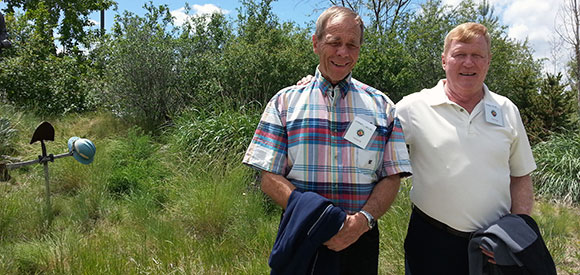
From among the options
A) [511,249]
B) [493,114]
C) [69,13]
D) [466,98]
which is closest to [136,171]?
[466,98]

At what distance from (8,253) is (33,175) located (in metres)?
3.23

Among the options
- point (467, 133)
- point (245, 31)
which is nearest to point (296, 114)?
point (467, 133)

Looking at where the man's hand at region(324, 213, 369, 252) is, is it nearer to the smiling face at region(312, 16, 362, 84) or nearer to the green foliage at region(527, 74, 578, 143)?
the smiling face at region(312, 16, 362, 84)

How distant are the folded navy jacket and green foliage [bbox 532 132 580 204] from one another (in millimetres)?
6030

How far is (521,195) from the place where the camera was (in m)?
2.14

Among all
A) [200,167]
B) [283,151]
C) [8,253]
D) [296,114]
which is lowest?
[8,253]

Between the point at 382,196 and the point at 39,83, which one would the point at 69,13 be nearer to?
the point at 39,83

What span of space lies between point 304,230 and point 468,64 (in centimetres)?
122

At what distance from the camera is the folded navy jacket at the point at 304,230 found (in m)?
1.68

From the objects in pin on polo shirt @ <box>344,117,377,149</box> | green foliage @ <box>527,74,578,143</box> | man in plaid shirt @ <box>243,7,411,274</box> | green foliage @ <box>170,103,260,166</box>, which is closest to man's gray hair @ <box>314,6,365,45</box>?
man in plaid shirt @ <box>243,7,411,274</box>

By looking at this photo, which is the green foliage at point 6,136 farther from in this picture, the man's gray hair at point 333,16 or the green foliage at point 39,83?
the man's gray hair at point 333,16

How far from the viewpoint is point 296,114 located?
1907 mm

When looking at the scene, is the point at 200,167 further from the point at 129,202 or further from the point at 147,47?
the point at 147,47

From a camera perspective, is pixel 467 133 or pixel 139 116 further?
pixel 139 116
